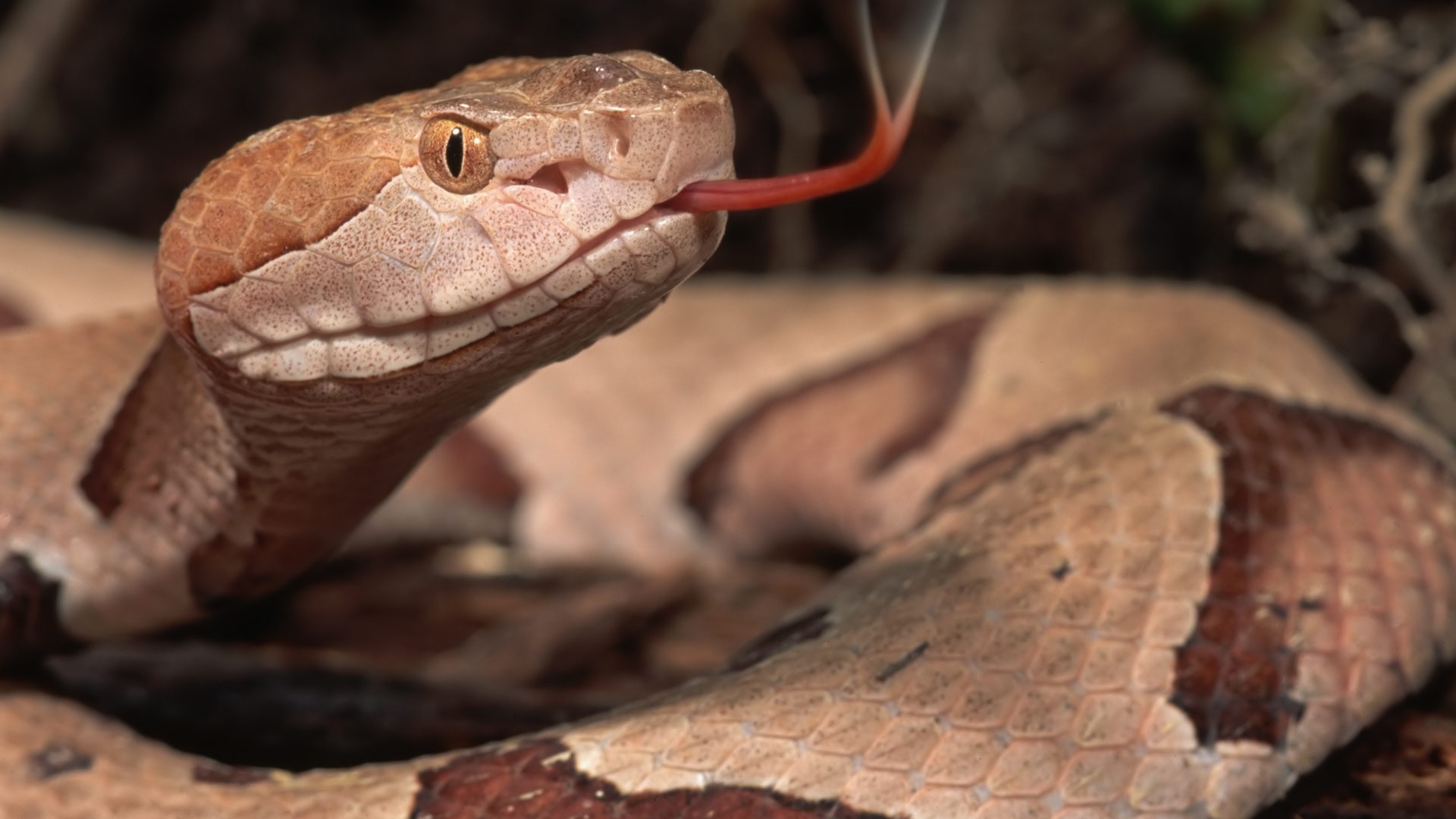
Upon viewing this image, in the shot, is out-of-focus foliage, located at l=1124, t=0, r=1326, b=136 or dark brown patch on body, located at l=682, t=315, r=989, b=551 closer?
out-of-focus foliage, located at l=1124, t=0, r=1326, b=136

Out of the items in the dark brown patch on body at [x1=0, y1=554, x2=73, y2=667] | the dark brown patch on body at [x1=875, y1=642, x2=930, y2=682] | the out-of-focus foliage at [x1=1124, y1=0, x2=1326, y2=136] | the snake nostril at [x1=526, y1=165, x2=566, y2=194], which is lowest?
the dark brown patch on body at [x1=875, y1=642, x2=930, y2=682]

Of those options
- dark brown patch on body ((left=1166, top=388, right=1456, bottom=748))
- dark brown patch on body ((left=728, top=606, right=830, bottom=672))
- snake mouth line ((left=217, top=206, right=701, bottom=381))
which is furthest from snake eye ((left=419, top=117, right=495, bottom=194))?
dark brown patch on body ((left=1166, top=388, right=1456, bottom=748))

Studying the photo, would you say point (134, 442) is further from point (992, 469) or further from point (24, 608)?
point (992, 469)

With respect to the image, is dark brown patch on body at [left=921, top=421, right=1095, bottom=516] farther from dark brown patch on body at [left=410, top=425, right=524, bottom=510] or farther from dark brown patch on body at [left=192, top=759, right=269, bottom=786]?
dark brown patch on body at [left=410, top=425, right=524, bottom=510]

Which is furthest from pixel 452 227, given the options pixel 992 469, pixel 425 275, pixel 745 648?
pixel 992 469

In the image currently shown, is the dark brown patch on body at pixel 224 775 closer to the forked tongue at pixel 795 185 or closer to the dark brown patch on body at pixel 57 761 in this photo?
the dark brown patch on body at pixel 57 761

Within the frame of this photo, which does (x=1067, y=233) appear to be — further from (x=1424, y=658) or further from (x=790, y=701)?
(x=790, y=701)
